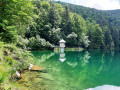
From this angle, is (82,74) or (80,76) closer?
(80,76)

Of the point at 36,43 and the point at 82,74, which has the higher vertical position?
the point at 82,74

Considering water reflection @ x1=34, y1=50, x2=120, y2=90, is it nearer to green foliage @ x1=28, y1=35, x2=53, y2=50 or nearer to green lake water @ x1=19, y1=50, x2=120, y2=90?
green lake water @ x1=19, y1=50, x2=120, y2=90

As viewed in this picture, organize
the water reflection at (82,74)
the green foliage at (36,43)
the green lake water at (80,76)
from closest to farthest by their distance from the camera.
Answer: the green lake water at (80,76) < the water reflection at (82,74) < the green foliage at (36,43)

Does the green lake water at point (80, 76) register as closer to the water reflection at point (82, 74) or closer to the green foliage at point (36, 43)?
the water reflection at point (82, 74)

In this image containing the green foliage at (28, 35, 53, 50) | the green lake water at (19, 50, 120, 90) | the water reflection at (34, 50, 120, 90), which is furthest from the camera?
the green foliage at (28, 35, 53, 50)

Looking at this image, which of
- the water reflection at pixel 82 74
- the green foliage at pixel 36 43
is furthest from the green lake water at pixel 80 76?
the green foliage at pixel 36 43

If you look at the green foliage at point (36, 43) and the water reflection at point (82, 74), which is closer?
the water reflection at point (82, 74)

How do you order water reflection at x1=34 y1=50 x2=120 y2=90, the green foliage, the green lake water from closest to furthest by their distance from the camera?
the green lake water, water reflection at x1=34 y1=50 x2=120 y2=90, the green foliage

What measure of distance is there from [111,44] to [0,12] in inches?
1980

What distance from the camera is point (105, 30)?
166 feet

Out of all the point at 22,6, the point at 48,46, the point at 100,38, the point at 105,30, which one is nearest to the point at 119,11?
the point at 105,30

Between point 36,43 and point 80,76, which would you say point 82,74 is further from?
point 36,43

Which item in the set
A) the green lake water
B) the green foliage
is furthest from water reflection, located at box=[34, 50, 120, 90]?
the green foliage

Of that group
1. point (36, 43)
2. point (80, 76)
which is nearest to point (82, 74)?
point (80, 76)
